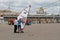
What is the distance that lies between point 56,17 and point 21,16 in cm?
12895

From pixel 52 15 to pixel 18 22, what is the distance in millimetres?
136970

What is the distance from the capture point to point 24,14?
21359 millimetres

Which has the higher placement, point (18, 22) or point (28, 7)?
point (28, 7)

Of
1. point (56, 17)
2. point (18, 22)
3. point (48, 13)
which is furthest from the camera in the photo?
point (48, 13)

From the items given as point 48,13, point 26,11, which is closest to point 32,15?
point 48,13

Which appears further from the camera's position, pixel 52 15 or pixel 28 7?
pixel 52 15

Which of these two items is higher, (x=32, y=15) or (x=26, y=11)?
(x=26, y=11)

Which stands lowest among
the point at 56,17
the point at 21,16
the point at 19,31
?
the point at 56,17

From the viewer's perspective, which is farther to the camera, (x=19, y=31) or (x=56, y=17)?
(x=56, y=17)

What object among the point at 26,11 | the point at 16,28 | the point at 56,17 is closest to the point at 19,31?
the point at 16,28

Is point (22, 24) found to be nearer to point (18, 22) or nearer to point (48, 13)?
point (18, 22)

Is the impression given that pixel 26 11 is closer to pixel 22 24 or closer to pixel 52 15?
pixel 22 24

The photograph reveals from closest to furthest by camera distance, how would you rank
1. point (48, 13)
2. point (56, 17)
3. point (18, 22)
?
point (18, 22)
point (56, 17)
point (48, 13)

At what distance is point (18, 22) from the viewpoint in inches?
822
